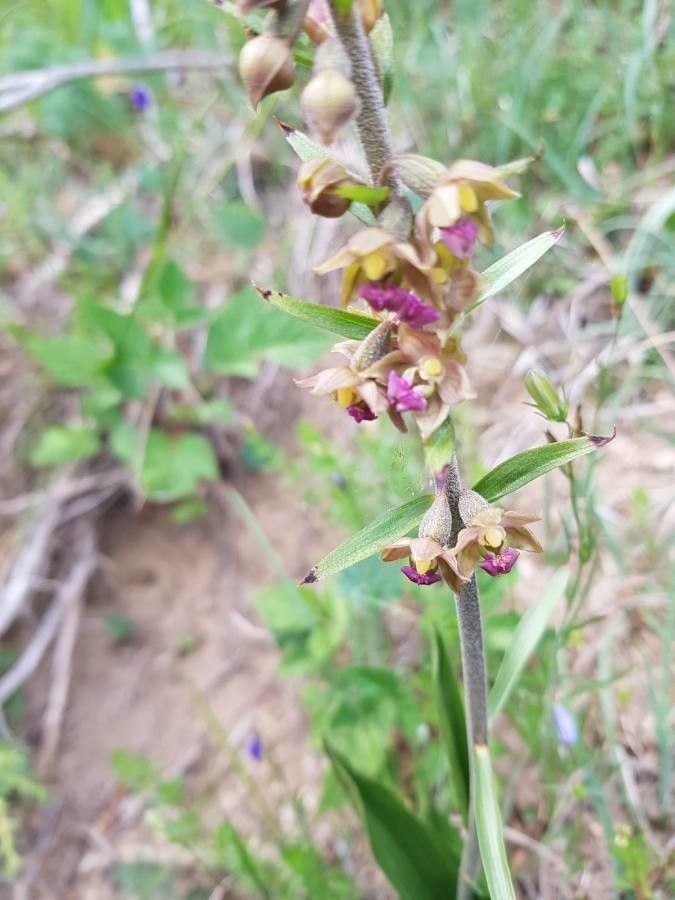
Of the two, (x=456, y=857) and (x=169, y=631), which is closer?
(x=456, y=857)

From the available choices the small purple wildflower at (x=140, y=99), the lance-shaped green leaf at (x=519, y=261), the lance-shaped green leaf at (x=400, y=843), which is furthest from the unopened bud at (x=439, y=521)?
the small purple wildflower at (x=140, y=99)

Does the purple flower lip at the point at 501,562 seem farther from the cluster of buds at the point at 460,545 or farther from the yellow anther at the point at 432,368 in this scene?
the yellow anther at the point at 432,368

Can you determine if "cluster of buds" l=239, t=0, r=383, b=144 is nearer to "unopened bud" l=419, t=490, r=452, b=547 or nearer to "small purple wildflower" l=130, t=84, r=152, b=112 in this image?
"unopened bud" l=419, t=490, r=452, b=547

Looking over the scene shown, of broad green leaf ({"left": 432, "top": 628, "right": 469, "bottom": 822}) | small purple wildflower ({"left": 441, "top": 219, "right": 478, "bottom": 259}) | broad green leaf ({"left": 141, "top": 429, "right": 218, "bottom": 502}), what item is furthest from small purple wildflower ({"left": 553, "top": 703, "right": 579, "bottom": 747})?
broad green leaf ({"left": 141, "top": 429, "right": 218, "bottom": 502})

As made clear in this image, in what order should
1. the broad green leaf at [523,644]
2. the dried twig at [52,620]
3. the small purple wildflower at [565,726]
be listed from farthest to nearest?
the dried twig at [52,620] → the small purple wildflower at [565,726] → the broad green leaf at [523,644]

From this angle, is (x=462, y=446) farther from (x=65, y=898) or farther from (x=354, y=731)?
(x=65, y=898)

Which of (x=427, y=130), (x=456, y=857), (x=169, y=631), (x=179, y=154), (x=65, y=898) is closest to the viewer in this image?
(x=456, y=857)

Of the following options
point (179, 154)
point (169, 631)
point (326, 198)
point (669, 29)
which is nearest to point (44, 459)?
point (169, 631)
